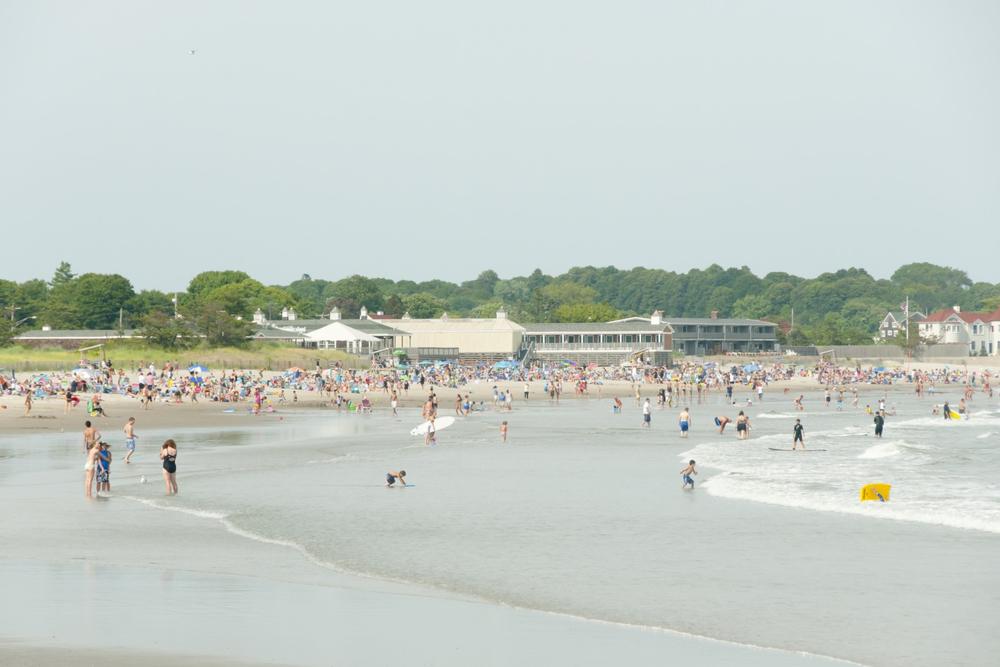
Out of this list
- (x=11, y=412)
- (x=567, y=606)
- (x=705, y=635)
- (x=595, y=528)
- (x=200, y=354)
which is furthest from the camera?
(x=200, y=354)

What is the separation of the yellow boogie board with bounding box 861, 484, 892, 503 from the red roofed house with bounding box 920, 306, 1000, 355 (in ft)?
471

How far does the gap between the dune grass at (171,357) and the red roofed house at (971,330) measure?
3847 inches

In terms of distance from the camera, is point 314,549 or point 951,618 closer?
point 951,618

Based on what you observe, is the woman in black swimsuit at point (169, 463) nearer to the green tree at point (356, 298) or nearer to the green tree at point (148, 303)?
the green tree at point (148, 303)

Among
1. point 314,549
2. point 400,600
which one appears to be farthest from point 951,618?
point 314,549

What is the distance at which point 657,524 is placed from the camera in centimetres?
2111

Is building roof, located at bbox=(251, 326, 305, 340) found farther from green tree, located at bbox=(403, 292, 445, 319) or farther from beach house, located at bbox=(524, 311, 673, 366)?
green tree, located at bbox=(403, 292, 445, 319)

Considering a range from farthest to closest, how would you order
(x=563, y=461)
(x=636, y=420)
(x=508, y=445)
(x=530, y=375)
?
(x=530, y=375), (x=636, y=420), (x=508, y=445), (x=563, y=461)

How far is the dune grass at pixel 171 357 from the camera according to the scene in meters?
73.9

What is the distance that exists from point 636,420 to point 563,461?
2322cm

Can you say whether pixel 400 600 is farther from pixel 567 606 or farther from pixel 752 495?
pixel 752 495

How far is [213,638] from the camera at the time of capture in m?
11.9

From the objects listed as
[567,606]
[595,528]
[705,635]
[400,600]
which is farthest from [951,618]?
[595,528]

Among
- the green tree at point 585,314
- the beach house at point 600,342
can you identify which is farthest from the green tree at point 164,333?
the green tree at point 585,314
